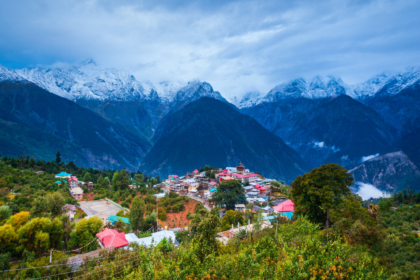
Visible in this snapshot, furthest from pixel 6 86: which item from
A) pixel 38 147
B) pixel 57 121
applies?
pixel 38 147

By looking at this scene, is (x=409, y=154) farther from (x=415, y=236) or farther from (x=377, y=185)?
(x=415, y=236)

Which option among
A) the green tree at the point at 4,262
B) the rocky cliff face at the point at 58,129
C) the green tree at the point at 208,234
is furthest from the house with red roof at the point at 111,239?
the rocky cliff face at the point at 58,129

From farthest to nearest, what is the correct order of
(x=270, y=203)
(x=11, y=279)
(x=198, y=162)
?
1. (x=198, y=162)
2. (x=270, y=203)
3. (x=11, y=279)

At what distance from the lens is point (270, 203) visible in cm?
4691

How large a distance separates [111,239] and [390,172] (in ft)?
529

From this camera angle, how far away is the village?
2422cm

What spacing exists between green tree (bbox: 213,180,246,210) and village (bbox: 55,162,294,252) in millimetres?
1217

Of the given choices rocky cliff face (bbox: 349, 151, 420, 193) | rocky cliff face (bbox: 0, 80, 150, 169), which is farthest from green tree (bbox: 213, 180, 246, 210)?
rocky cliff face (bbox: 0, 80, 150, 169)

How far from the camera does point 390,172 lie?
135 metres

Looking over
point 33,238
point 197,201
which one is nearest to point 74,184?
point 197,201

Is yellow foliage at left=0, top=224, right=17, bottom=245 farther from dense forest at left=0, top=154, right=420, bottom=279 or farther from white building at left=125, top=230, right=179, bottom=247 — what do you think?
white building at left=125, top=230, right=179, bottom=247

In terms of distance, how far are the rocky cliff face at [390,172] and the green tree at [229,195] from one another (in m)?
116

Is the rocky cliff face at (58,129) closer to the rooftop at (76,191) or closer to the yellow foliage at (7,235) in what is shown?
the rooftop at (76,191)

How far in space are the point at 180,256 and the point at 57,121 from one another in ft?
695
